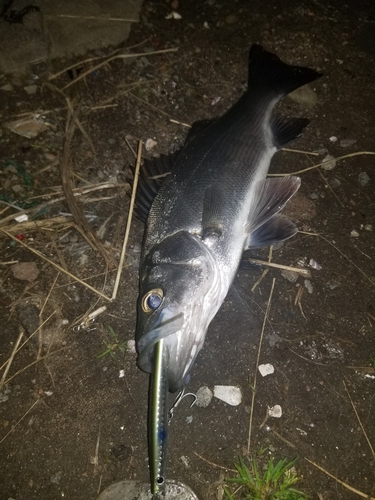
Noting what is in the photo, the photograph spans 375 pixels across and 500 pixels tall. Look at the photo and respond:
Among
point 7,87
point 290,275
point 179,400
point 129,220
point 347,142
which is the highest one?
point 7,87

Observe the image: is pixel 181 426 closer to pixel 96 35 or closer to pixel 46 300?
pixel 46 300

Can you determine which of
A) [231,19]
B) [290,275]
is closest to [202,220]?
[290,275]

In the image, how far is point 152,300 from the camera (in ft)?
7.95

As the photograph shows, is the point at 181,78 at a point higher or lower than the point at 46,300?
higher

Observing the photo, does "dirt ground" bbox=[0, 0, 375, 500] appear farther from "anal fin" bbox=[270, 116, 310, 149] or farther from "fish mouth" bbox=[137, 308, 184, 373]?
"fish mouth" bbox=[137, 308, 184, 373]

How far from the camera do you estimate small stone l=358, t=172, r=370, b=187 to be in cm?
357

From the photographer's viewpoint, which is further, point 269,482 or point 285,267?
point 285,267

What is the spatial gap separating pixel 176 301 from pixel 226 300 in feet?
2.77

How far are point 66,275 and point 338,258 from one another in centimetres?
247

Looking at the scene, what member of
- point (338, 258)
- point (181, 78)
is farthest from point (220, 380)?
point (181, 78)

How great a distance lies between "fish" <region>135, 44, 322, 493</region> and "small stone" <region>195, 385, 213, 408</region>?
206 millimetres

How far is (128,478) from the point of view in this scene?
2600 millimetres

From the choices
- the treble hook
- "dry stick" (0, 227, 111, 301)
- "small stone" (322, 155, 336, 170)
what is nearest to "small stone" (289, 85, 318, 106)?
"small stone" (322, 155, 336, 170)

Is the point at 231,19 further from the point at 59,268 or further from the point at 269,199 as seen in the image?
the point at 59,268
